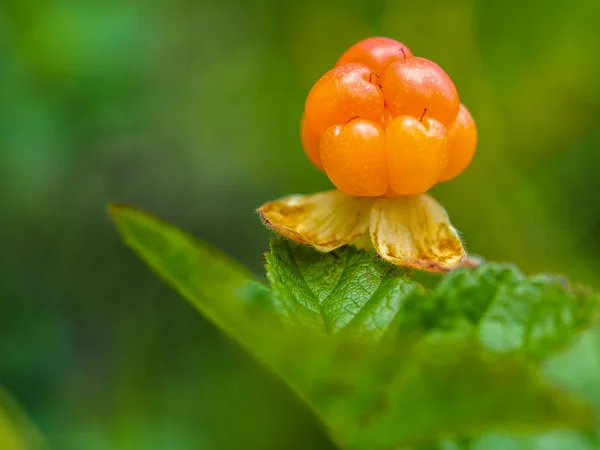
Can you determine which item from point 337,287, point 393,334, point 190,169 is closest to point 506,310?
point 393,334

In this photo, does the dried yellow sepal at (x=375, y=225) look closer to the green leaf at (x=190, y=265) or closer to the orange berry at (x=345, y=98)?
the orange berry at (x=345, y=98)

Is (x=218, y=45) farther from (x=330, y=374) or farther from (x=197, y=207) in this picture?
(x=330, y=374)

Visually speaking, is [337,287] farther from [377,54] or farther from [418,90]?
[377,54]

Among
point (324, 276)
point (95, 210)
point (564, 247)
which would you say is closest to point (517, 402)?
point (324, 276)

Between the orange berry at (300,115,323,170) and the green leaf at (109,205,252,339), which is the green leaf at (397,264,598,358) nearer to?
the green leaf at (109,205,252,339)

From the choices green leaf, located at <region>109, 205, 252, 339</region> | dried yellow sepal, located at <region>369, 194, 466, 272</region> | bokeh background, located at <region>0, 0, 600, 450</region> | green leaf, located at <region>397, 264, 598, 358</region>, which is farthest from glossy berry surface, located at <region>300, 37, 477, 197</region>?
bokeh background, located at <region>0, 0, 600, 450</region>

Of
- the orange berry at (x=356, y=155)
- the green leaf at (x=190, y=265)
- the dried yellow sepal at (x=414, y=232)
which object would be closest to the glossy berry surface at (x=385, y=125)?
the orange berry at (x=356, y=155)
